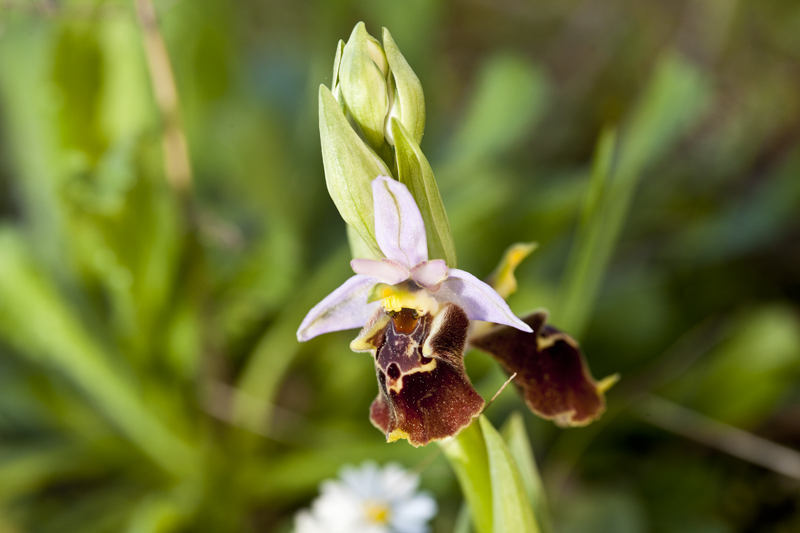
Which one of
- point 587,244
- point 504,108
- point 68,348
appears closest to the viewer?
point 587,244

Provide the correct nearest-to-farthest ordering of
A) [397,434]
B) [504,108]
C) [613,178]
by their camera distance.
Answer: [397,434] → [613,178] → [504,108]

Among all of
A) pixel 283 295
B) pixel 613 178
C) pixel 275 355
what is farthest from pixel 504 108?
pixel 275 355

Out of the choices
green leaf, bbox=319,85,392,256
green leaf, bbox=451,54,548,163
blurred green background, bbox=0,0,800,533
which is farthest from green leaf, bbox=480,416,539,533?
green leaf, bbox=451,54,548,163

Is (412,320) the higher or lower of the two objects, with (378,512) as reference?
higher

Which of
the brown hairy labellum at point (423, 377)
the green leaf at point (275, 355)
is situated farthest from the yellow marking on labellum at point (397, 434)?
the green leaf at point (275, 355)

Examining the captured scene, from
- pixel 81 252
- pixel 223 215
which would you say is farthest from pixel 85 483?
pixel 223 215

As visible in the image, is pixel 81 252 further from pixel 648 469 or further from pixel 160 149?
pixel 648 469

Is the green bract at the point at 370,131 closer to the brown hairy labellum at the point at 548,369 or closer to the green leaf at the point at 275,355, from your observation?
the brown hairy labellum at the point at 548,369

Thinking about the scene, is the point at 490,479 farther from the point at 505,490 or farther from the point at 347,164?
the point at 347,164
